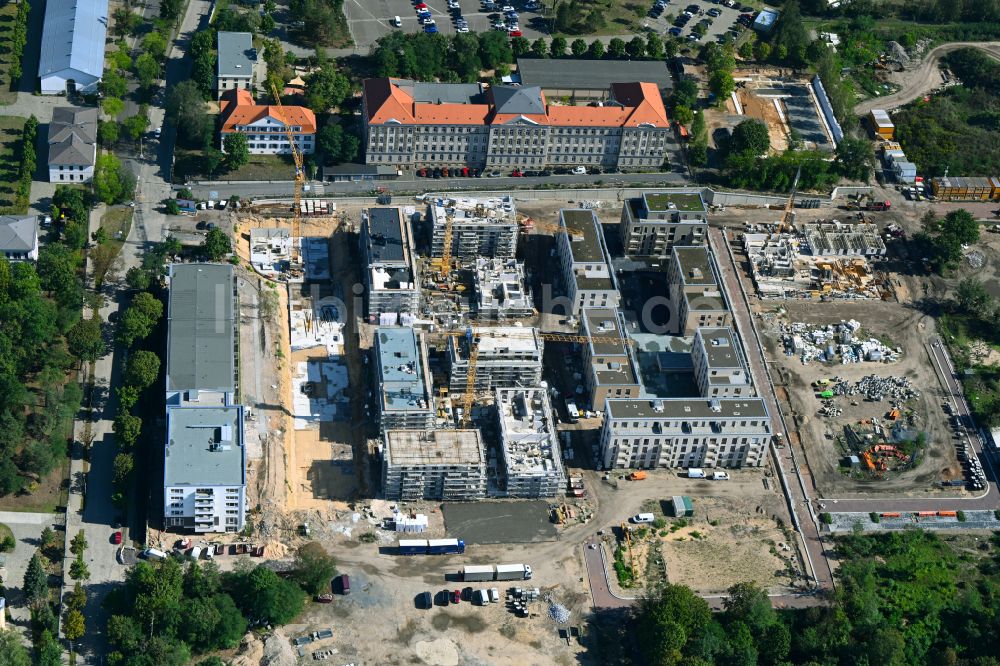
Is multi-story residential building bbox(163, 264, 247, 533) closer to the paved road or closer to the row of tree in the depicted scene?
the row of tree

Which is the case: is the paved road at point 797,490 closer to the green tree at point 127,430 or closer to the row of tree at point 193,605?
the row of tree at point 193,605

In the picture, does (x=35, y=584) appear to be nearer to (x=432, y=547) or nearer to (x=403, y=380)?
(x=432, y=547)

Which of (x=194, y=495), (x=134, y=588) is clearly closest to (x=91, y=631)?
(x=134, y=588)

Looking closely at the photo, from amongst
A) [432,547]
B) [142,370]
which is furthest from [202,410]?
[432,547]

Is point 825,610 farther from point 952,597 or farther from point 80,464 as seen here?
point 80,464

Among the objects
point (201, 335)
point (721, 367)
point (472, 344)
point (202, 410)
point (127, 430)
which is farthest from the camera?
point (721, 367)

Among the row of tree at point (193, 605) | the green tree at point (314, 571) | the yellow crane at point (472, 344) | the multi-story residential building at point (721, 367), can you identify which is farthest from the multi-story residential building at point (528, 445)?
the row of tree at point (193, 605)
